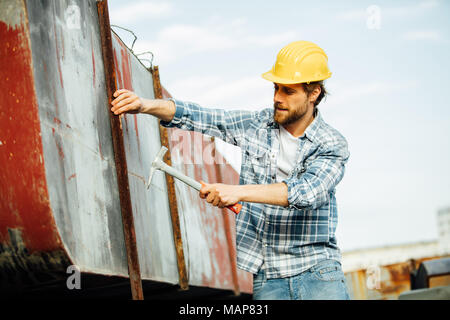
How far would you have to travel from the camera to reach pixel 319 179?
9.20ft

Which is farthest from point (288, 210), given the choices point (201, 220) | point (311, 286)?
point (201, 220)

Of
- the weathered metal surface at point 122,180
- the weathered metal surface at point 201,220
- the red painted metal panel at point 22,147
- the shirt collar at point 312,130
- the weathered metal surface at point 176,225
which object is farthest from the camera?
the weathered metal surface at point 201,220

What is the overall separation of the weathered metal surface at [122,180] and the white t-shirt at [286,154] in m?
0.89

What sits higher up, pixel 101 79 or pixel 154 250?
pixel 101 79

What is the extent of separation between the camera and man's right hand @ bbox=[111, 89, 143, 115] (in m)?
2.83

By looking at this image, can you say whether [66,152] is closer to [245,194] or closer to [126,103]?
[126,103]

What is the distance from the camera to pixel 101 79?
303cm

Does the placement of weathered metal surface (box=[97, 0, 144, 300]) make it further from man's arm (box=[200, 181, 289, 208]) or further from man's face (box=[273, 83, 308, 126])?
man's face (box=[273, 83, 308, 126])

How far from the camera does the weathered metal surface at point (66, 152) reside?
217 cm

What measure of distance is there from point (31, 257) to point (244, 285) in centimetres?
457

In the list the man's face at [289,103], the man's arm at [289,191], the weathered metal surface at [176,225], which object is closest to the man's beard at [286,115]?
the man's face at [289,103]

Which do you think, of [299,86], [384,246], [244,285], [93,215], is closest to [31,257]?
[93,215]

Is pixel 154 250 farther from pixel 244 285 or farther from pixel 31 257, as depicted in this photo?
pixel 244 285

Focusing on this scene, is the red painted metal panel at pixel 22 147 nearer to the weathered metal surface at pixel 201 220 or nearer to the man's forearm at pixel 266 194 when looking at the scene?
the man's forearm at pixel 266 194
